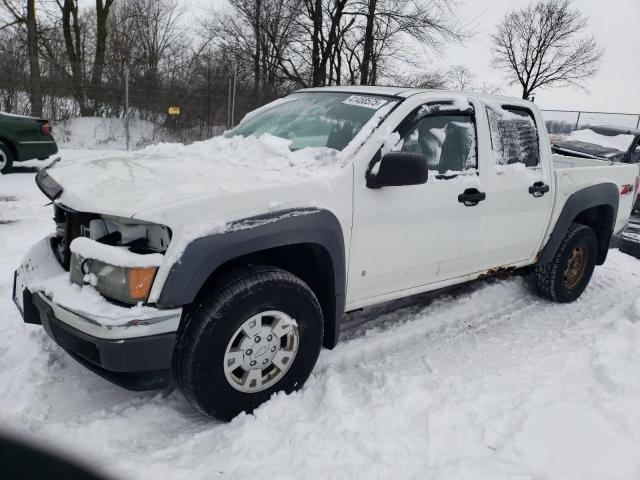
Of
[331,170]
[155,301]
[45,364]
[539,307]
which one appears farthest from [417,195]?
[45,364]

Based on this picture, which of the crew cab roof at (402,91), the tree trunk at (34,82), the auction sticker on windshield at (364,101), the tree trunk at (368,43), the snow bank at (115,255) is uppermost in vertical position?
the tree trunk at (368,43)

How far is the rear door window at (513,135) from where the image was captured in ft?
12.6

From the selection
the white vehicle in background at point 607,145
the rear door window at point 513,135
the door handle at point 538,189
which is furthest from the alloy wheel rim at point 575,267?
the white vehicle in background at point 607,145

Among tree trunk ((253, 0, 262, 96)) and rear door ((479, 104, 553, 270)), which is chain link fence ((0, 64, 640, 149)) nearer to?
tree trunk ((253, 0, 262, 96))

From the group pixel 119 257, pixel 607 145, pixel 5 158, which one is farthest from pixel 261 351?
pixel 607 145

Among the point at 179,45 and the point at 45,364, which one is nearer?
the point at 45,364

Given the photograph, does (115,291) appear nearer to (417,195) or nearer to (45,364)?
(45,364)

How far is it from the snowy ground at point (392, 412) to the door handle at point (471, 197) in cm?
106

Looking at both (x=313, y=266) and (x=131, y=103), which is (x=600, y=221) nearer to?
(x=313, y=266)

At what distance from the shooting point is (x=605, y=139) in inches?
415

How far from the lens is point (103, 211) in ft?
7.86

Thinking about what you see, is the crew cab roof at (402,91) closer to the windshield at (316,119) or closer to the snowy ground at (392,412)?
the windshield at (316,119)

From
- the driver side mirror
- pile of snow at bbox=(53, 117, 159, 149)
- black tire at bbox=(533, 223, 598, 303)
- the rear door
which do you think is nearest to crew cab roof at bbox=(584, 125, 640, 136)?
black tire at bbox=(533, 223, 598, 303)

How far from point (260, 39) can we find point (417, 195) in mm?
18379
